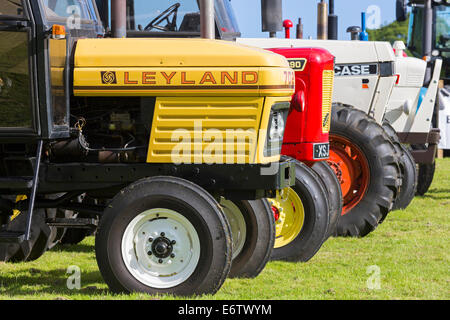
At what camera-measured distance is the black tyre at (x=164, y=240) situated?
6145 millimetres

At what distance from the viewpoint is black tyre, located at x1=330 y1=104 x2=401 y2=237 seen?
9742 millimetres

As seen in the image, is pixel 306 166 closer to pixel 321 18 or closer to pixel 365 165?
pixel 365 165

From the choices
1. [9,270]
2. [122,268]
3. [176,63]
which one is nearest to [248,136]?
[176,63]

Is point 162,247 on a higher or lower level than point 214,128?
lower

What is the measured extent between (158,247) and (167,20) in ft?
14.1

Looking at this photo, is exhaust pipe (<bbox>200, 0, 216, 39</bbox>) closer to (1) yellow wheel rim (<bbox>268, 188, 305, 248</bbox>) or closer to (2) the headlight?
(1) yellow wheel rim (<bbox>268, 188, 305, 248</bbox>)

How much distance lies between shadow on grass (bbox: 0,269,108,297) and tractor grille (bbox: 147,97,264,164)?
1.17 meters

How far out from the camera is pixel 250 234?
7.11 meters

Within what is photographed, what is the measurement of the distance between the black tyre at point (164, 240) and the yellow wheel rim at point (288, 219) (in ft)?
6.67

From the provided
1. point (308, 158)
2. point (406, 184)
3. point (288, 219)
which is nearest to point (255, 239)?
point (288, 219)

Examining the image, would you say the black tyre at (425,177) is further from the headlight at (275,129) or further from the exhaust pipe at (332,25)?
the headlight at (275,129)

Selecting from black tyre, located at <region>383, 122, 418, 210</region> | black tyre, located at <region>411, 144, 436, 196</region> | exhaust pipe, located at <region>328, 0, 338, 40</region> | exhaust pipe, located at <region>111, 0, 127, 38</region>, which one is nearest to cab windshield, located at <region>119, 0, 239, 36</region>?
exhaust pipe, located at <region>111, 0, 127, 38</region>

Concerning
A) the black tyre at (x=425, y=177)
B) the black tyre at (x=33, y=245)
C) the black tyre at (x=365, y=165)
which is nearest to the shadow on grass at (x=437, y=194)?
the black tyre at (x=425, y=177)
